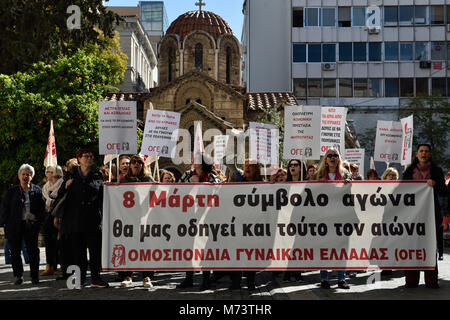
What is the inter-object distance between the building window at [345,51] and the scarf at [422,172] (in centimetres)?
3971

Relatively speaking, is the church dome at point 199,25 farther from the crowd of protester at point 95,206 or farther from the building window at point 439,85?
the crowd of protester at point 95,206

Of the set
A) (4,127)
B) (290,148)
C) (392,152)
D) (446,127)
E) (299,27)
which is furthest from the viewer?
(299,27)

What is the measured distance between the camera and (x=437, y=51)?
48125 millimetres

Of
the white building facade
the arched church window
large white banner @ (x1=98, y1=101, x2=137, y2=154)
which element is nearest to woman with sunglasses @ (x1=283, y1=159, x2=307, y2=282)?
large white banner @ (x1=98, y1=101, x2=137, y2=154)

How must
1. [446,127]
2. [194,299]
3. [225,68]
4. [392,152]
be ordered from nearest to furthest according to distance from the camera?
[194,299]
[392,152]
[446,127]
[225,68]

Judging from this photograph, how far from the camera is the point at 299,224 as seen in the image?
8.52 m

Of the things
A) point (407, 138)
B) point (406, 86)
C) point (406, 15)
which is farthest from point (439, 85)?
point (407, 138)

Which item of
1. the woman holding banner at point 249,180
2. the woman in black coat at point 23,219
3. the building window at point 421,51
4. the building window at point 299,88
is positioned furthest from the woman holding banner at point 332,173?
the building window at point 421,51

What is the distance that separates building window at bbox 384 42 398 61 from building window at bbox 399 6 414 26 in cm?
167

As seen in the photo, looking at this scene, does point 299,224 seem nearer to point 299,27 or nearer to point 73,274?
point 73,274

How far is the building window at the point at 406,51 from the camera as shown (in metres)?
48.1

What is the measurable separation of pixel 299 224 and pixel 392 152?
442cm

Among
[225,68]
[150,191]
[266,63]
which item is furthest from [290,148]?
[225,68]

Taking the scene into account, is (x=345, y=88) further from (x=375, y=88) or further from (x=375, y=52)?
(x=375, y=52)
